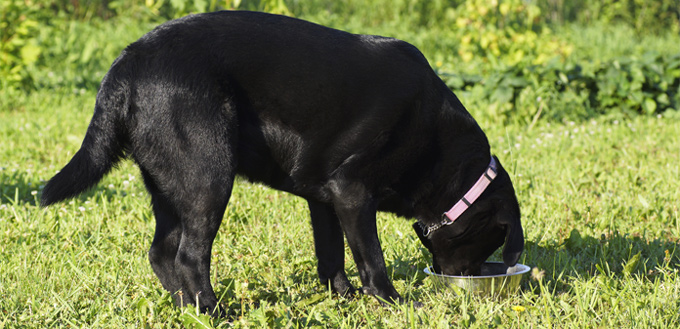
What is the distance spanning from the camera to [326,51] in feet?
8.24

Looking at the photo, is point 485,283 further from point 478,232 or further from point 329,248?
point 329,248

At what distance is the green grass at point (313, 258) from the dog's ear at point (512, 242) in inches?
6.0

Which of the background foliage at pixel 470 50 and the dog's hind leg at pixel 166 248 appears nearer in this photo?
the dog's hind leg at pixel 166 248

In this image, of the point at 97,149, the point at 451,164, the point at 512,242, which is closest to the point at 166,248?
the point at 97,149

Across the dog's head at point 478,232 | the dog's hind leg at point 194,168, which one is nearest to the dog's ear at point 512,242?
the dog's head at point 478,232

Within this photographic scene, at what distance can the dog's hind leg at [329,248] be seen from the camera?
2840mm

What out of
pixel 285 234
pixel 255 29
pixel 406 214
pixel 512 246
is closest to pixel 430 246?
pixel 406 214

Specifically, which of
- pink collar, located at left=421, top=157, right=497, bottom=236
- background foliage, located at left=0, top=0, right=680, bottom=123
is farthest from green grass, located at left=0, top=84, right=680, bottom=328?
background foliage, located at left=0, top=0, right=680, bottom=123

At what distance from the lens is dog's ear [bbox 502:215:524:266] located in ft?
8.57

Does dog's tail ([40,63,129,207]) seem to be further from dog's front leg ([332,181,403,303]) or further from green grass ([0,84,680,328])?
dog's front leg ([332,181,403,303])

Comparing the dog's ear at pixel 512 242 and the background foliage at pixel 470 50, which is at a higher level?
the dog's ear at pixel 512 242

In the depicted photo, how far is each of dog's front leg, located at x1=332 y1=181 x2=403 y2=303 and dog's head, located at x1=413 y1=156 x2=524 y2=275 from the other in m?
0.30

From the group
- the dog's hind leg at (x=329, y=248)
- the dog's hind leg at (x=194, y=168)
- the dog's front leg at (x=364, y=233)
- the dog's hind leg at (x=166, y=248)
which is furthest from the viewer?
the dog's hind leg at (x=329, y=248)

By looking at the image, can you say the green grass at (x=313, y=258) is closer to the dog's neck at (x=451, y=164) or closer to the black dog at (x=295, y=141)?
the black dog at (x=295, y=141)
